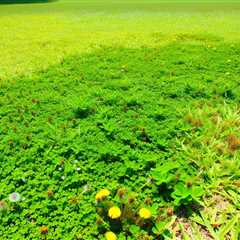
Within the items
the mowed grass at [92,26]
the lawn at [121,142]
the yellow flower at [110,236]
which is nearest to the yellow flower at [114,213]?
the lawn at [121,142]

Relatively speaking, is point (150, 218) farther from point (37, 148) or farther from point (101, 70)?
point (101, 70)

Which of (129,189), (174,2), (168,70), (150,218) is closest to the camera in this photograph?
(150,218)

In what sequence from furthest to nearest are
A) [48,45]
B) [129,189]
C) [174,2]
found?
[174,2] → [48,45] → [129,189]

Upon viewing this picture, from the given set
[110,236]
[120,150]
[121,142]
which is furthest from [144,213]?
Result: [121,142]

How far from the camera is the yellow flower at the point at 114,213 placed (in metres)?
3.20

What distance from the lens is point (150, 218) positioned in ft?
11.1

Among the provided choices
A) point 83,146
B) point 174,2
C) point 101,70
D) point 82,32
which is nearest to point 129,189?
point 83,146

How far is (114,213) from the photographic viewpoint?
3205mm

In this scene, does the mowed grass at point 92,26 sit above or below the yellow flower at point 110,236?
below

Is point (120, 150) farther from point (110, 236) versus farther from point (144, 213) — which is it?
point (110, 236)

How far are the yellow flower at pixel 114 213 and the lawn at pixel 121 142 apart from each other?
12 millimetres

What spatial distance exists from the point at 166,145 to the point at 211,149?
0.52 meters

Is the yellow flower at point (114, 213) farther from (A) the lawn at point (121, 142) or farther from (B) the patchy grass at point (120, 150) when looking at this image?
(B) the patchy grass at point (120, 150)

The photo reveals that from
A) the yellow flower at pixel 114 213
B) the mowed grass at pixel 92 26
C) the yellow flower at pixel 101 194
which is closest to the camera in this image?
the yellow flower at pixel 114 213
